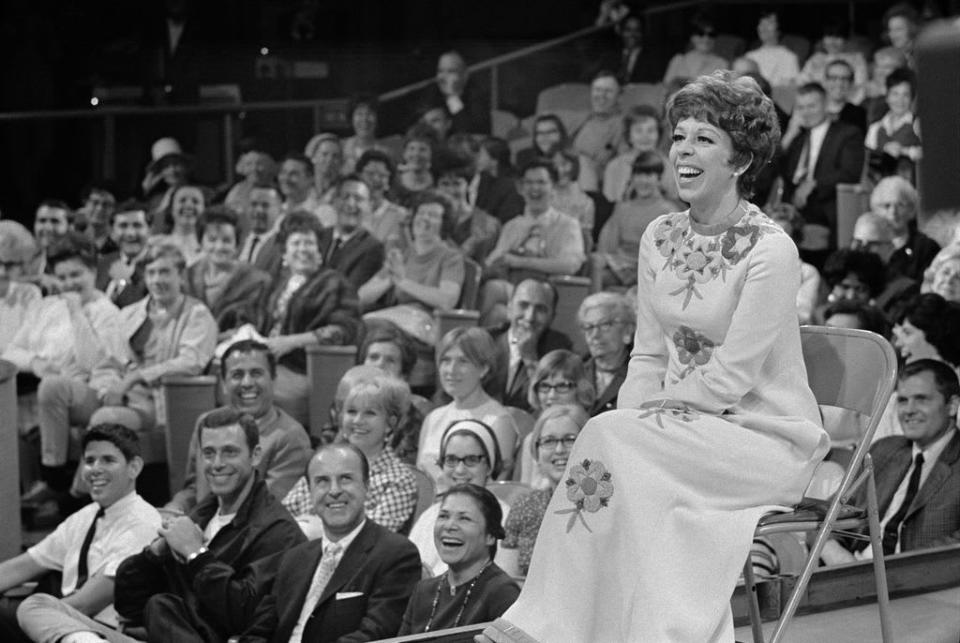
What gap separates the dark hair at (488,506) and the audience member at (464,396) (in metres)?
1.01

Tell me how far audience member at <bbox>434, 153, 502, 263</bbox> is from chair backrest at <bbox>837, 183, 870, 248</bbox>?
140 cm

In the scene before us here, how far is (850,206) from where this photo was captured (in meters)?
6.10

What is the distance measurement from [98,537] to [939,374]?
2.19 m

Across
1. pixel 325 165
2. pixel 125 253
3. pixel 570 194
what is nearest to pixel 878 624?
pixel 570 194

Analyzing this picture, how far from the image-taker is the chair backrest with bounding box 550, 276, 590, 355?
5586 mm

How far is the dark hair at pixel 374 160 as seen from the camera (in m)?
6.66

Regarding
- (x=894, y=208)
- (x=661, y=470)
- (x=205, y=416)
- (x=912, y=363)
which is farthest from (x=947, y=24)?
(x=894, y=208)

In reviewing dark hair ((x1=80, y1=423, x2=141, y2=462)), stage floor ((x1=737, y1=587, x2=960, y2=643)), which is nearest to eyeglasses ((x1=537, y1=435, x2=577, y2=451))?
stage floor ((x1=737, y1=587, x2=960, y2=643))

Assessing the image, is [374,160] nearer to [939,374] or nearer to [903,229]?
[903,229]

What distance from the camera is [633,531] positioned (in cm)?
224

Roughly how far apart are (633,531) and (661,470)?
0.10 m

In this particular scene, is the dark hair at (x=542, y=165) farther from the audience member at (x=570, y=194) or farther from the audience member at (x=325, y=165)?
the audience member at (x=325, y=165)

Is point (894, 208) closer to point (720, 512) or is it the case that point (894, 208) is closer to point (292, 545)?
point (292, 545)

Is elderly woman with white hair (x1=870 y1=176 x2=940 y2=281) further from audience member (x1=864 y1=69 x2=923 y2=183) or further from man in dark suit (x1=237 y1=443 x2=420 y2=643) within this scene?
man in dark suit (x1=237 y1=443 x2=420 y2=643)
